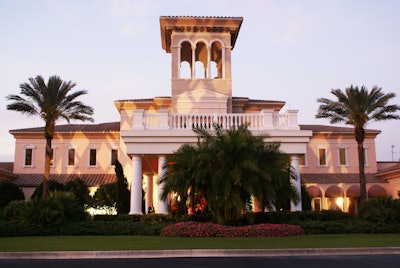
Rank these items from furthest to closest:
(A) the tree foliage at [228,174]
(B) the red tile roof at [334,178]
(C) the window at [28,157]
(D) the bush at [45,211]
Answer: (C) the window at [28,157] < (B) the red tile roof at [334,178] < (D) the bush at [45,211] < (A) the tree foliage at [228,174]

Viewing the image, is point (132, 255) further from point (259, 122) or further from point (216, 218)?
point (259, 122)

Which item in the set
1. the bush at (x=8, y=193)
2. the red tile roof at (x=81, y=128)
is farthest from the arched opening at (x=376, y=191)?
the bush at (x=8, y=193)

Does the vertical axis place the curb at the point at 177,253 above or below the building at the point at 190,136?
below

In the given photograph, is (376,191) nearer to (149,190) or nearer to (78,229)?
(149,190)

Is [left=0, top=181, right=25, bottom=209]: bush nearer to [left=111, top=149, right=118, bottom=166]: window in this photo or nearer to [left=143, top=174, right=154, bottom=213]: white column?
[left=111, top=149, right=118, bottom=166]: window

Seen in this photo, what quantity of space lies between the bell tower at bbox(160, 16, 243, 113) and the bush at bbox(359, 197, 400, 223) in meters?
14.7

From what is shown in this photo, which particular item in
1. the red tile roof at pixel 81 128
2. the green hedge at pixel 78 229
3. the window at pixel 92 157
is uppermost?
the red tile roof at pixel 81 128

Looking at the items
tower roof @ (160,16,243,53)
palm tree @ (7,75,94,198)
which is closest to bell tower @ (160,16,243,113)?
tower roof @ (160,16,243,53)

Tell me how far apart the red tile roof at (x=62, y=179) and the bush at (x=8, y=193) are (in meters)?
3.24

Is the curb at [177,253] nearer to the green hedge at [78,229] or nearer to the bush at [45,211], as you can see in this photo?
the green hedge at [78,229]

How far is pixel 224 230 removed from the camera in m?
21.5

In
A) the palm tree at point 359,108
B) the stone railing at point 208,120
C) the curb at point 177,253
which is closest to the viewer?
the curb at point 177,253

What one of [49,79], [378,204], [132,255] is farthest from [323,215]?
[49,79]

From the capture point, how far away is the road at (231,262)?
12.8 m
